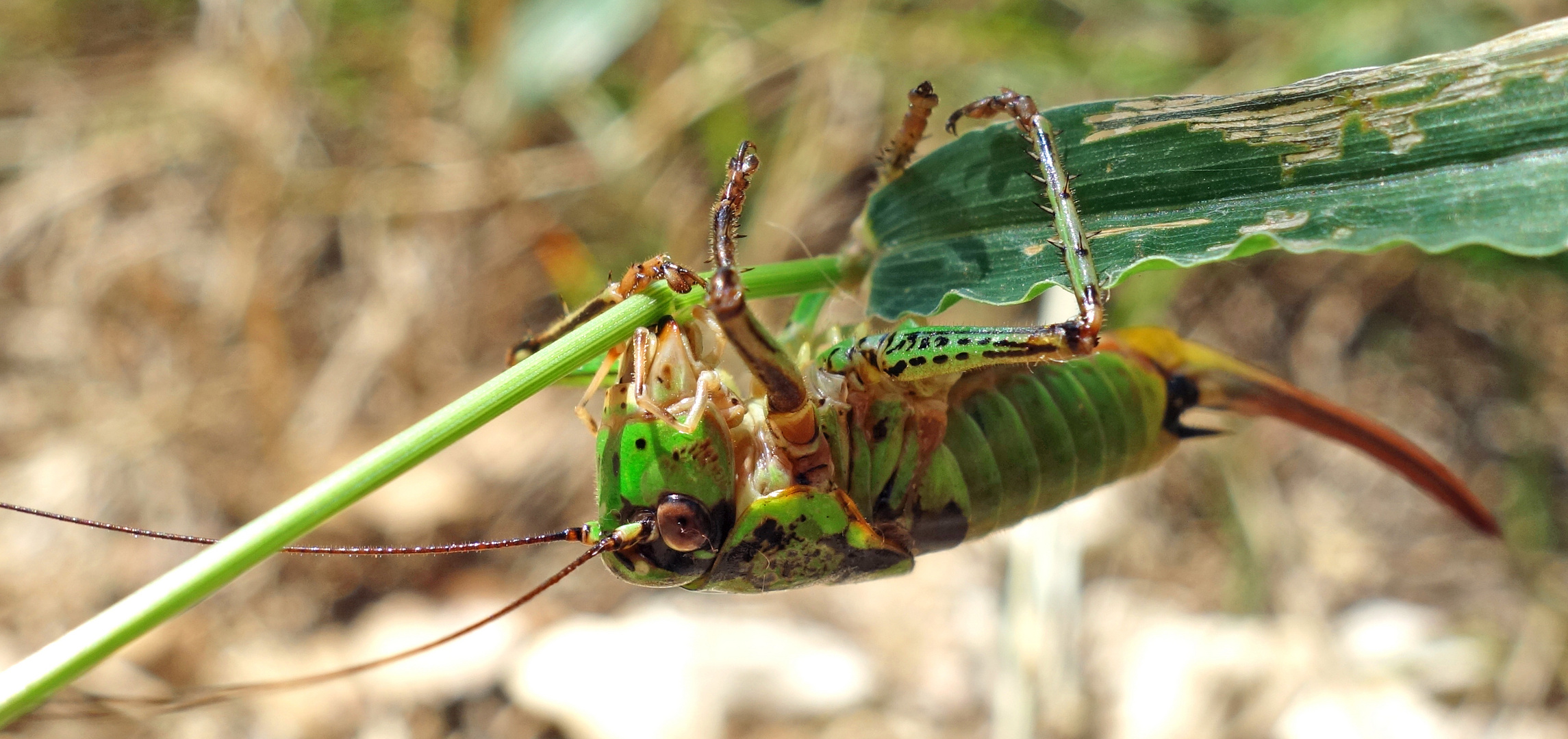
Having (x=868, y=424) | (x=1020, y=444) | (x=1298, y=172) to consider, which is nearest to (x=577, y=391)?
(x=868, y=424)

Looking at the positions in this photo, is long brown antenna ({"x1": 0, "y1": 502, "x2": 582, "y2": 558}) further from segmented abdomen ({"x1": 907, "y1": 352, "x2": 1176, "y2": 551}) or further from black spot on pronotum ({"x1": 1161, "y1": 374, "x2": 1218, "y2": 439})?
black spot on pronotum ({"x1": 1161, "y1": 374, "x2": 1218, "y2": 439})

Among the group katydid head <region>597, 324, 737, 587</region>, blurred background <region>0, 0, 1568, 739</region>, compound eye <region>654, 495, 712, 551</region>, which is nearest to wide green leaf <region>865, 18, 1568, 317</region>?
katydid head <region>597, 324, 737, 587</region>

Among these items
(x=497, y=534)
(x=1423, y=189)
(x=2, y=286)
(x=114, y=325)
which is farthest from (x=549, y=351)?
(x=2, y=286)

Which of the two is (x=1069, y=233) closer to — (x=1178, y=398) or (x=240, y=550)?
(x=1178, y=398)

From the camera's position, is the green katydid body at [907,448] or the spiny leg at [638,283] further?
the green katydid body at [907,448]

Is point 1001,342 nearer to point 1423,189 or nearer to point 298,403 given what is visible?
point 1423,189

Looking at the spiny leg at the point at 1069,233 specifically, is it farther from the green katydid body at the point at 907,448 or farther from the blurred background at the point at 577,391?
the blurred background at the point at 577,391

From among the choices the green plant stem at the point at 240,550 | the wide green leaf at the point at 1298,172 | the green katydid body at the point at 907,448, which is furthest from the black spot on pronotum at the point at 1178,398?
the green plant stem at the point at 240,550
